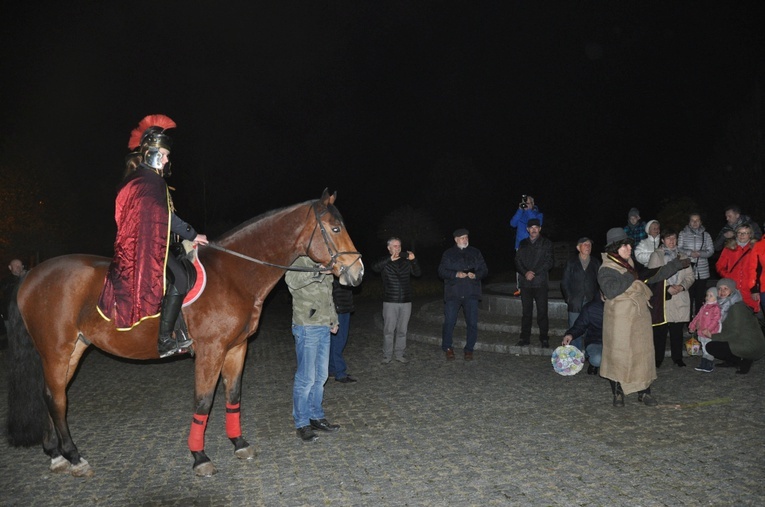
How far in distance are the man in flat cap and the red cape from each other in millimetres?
5613

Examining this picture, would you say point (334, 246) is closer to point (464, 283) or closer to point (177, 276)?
point (177, 276)

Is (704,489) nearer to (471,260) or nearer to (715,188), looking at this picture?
(471,260)

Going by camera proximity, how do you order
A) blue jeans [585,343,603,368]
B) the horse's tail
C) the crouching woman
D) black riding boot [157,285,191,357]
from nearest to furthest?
black riding boot [157,285,191,357]
the horse's tail
blue jeans [585,343,603,368]
the crouching woman

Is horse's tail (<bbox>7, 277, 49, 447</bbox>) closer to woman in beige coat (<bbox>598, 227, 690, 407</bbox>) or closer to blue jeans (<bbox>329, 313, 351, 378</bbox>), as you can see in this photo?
blue jeans (<bbox>329, 313, 351, 378</bbox>)

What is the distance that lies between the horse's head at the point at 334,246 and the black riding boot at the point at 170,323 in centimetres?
128

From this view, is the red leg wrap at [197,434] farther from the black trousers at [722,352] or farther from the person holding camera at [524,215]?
the person holding camera at [524,215]

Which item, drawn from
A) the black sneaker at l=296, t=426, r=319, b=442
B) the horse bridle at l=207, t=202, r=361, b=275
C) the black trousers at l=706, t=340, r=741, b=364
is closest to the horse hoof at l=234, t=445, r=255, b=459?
the black sneaker at l=296, t=426, r=319, b=442

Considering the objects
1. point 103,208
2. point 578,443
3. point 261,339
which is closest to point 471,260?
point 578,443

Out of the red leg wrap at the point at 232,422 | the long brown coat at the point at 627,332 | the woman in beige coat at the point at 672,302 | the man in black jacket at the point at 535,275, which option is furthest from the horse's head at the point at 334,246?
the man in black jacket at the point at 535,275

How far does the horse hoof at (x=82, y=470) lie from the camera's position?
16.7 ft

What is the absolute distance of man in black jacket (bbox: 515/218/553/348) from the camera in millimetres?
10141

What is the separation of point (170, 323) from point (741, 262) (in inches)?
348

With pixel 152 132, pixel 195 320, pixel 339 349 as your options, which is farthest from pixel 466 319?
pixel 152 132

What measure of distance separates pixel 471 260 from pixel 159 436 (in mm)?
5618
